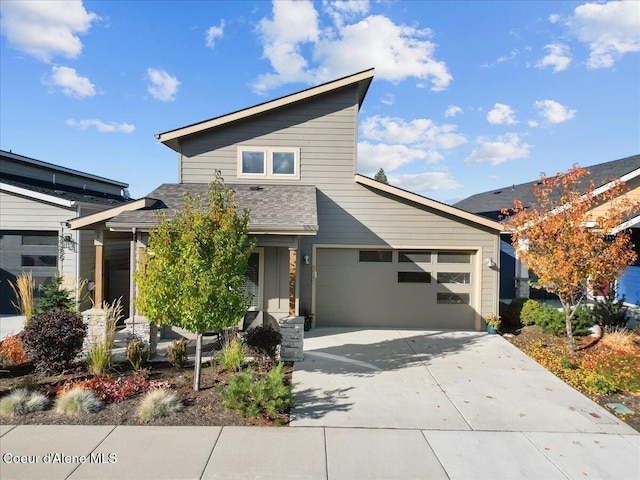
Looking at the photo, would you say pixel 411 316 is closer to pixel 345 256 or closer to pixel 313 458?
pixel 345 256

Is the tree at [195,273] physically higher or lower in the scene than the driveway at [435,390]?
higher

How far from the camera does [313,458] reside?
4.16 meters

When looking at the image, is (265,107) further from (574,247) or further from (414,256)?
(574,247)

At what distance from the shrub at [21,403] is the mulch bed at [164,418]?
0.09m

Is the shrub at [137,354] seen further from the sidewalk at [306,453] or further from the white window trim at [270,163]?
the white window trim at [270,163]

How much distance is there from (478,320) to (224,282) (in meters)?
7.77

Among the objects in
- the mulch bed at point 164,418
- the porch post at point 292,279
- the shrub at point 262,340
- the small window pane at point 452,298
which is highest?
the porch post at point 292,279

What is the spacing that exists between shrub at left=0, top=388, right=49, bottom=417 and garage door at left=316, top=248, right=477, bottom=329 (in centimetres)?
654

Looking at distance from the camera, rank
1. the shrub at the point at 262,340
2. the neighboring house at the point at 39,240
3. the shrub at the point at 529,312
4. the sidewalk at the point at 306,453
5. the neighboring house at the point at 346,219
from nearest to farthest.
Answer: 1. the sidewalk at the point at 306,453
2. the shrub at the point at 262,340
3. the shrub at the point at 529,312
4. the neighboring house at the point at 346,219
5. the neighboring house at the point at 39,240

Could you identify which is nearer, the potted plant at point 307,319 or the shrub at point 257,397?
the shrub at point 257,397

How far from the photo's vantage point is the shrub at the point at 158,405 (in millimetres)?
4953

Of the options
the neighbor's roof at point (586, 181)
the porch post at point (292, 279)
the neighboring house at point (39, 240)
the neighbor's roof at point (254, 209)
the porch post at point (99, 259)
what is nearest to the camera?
the neighbor's roof at point (254, 209)

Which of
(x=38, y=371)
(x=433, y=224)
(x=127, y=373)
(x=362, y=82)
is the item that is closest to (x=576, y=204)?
(x=433, y=224)

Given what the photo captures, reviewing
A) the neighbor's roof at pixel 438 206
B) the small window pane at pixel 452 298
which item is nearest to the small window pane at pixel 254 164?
the neighbor's roof at pixel 438 206
